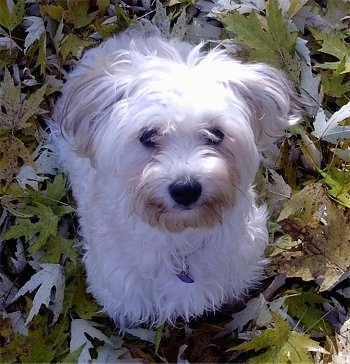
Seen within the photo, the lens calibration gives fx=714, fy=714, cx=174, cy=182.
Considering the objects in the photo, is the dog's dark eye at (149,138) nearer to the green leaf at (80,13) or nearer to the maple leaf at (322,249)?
the maple leaf at (322,249)

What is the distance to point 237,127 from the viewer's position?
2006 millimetres

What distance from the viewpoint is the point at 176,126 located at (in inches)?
77.4

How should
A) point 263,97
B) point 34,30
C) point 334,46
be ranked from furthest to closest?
point 34,30
point 334,46
point 263,97

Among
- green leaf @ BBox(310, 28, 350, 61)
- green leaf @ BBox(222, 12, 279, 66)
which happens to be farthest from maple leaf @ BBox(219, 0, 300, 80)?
green leaf @ BBox(310, 28, 350, 61)

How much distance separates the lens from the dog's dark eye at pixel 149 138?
77.9 inches

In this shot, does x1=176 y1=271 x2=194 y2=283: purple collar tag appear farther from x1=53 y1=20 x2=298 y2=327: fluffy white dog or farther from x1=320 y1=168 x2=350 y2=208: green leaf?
x1=320 y1=168 x2=350 y2=208: green leaf

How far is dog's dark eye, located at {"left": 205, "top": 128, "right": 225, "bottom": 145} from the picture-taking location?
199 centimetres

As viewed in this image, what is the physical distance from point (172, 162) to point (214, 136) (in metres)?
Result: 0.14

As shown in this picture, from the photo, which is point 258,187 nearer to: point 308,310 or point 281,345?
point 308,310

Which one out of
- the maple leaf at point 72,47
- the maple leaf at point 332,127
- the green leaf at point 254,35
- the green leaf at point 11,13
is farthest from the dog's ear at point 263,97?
the green leaf at point 11,13

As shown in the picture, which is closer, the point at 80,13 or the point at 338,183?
the point at 338,183

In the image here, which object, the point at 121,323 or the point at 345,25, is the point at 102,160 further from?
the point at 345,25

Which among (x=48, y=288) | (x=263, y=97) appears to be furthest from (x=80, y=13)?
(x=263, y=97)

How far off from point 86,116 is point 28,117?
0.99m
